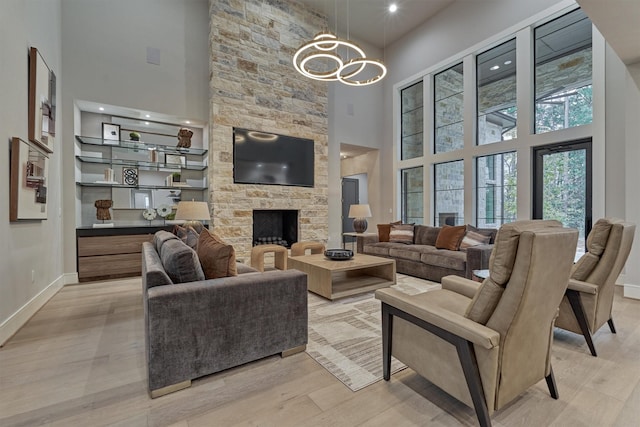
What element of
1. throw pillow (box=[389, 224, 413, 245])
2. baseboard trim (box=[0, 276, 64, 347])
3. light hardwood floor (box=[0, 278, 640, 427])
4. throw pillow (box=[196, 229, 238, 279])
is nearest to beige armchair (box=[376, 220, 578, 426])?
light hardwood floor (box=[0, 278, 640, 427])

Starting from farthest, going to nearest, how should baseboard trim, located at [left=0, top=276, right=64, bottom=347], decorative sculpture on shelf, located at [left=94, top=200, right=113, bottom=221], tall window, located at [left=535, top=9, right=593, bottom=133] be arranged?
decorative sculpture on shelf, located at [left=94, top=200, right=113, bottom=221], tall window, located at [left=535, top=9, right=593, bottom=133], baseboard trim, located at [left=0, top=276, right=64, bottom=347]

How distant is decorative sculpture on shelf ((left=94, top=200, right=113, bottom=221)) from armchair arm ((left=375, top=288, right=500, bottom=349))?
4.81 m

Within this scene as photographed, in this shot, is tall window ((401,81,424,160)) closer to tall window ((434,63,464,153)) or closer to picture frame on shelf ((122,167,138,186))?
tall window ((434,63,464,153))

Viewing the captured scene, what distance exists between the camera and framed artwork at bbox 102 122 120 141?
474cm

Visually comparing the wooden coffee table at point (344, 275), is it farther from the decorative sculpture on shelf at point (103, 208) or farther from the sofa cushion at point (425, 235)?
the decorative sculpture on shelf at point (103, 208)

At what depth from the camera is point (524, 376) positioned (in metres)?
1.39

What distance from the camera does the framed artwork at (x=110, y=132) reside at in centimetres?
474

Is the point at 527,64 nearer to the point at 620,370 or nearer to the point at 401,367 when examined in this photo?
the point at 620,370

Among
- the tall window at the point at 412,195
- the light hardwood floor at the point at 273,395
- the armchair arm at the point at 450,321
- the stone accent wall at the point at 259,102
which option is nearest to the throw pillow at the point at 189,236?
the light hardwood floor at the point at 273,395

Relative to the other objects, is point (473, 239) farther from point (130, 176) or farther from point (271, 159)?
point (130, 176)

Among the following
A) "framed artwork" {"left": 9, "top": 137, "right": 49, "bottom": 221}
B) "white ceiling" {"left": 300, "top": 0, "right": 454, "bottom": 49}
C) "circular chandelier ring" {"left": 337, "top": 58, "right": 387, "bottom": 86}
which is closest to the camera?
"framed artwork" {"left": 9, "top": 137, "right": 49, "bottom": 221}

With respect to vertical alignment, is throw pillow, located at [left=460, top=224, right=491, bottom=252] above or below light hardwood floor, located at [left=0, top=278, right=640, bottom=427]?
above

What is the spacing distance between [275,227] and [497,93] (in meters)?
4.97

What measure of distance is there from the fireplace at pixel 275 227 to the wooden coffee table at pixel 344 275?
2100 mm
